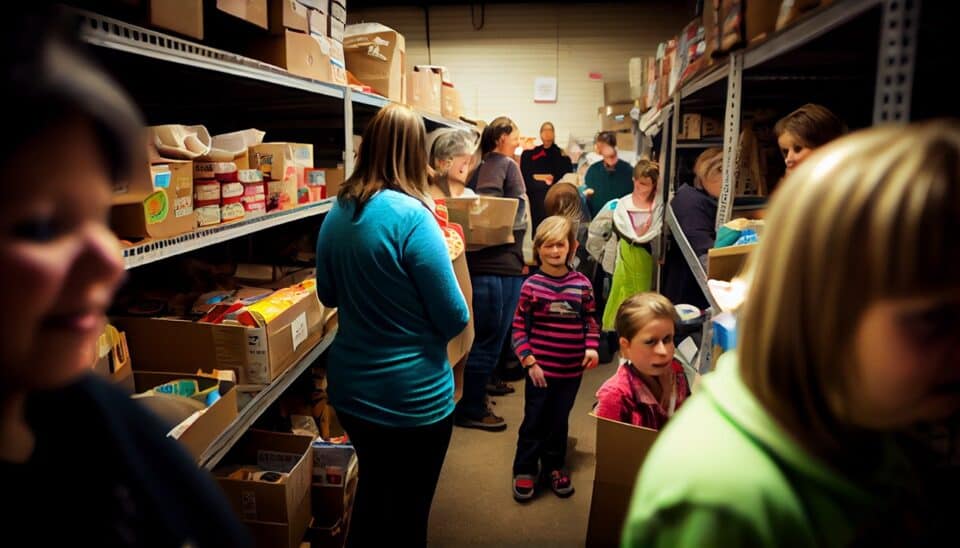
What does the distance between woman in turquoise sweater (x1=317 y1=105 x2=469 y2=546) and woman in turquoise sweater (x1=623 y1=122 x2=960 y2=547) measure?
1.17m

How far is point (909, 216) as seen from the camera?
521mm

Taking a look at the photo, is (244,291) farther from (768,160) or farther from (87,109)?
(768,160)

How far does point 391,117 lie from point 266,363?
86cm

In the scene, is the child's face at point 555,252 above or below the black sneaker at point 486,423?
above

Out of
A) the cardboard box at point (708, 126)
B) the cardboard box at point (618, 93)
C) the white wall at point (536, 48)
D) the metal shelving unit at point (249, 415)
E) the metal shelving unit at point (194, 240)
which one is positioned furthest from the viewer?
the white wall at point (536, 48)

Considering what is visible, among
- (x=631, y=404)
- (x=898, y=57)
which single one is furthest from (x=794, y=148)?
(x=631, y=404)

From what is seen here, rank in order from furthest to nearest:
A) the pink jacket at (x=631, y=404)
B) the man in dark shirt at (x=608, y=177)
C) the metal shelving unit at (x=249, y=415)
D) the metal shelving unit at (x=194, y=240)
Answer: the man in dark shirt at (x=608, y=177), the pink jacket at (x=631, y=404), the metal shelving unit at (x=249, y=415), the metal shelving unit at (x=194, y=240)

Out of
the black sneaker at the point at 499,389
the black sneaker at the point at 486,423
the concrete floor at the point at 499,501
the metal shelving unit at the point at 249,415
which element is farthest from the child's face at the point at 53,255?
the black sneaker at the point at 499,389

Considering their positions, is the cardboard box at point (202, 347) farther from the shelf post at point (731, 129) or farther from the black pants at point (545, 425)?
the shelf post at point (731, 129)

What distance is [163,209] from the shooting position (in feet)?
4.58

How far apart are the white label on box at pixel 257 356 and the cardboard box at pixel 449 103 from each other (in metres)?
3.26

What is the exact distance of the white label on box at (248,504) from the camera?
6.00ft

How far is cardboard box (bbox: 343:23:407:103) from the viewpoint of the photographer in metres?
3.22

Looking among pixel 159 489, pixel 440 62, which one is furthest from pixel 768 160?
pixel 440 62
